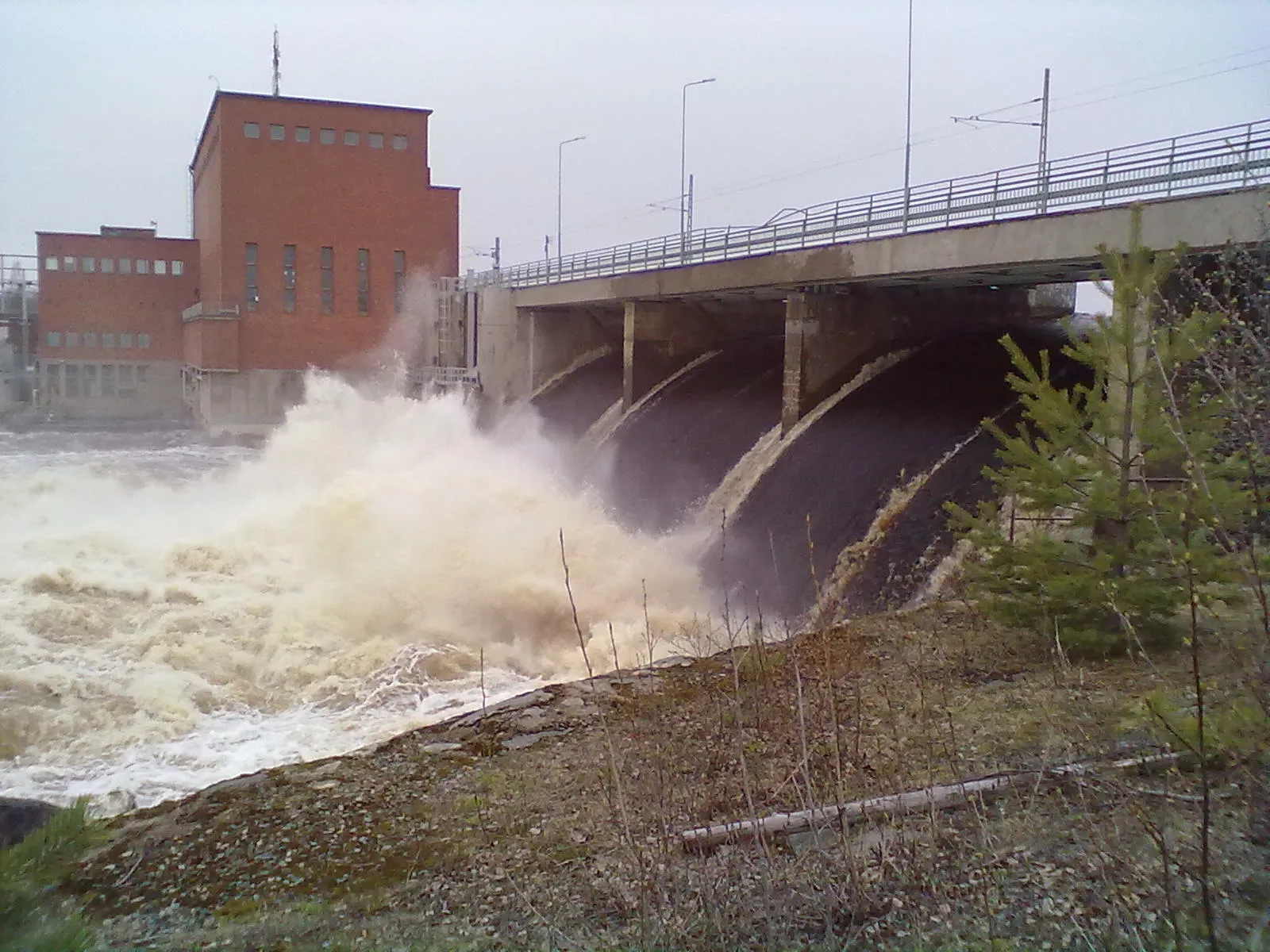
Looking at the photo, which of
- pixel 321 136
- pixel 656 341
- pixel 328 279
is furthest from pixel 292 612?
pixel 321 136

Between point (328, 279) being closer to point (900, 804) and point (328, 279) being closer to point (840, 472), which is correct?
point (840, 472)

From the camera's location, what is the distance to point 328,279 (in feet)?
133

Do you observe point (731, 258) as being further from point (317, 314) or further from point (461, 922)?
point (317, 314)

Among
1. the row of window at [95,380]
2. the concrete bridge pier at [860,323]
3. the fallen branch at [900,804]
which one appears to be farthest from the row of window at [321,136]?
the fallen branch at [900,804]

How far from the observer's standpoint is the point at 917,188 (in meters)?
16.1

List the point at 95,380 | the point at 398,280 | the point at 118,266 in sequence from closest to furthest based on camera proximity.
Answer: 1. the point at 398,280
2. the point at 118,266
3. the point at 95,380

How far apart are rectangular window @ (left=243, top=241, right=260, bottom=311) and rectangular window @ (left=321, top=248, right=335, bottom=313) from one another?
7.99ft

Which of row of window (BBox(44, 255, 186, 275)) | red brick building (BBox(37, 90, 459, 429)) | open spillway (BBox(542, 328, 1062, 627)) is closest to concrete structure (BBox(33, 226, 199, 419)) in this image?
row of window (BBox(44, 255, 186, 275))

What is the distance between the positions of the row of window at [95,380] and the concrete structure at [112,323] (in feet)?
0.12

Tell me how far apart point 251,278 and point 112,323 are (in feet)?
41.1

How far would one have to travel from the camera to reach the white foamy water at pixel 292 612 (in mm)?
11359

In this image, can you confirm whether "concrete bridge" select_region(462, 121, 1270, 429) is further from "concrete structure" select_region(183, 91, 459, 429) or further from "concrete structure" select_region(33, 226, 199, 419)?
"concrete structure" select_region(33, 226, 199, 419)

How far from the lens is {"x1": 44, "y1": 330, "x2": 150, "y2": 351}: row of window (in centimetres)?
4744

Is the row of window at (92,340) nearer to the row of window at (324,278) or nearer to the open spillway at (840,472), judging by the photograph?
the row of window at (324,278)
